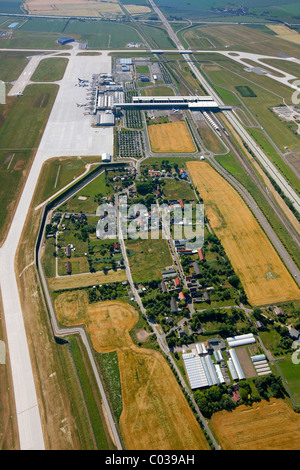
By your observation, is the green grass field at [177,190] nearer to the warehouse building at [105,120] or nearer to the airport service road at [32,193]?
the airport service road at [32,193]

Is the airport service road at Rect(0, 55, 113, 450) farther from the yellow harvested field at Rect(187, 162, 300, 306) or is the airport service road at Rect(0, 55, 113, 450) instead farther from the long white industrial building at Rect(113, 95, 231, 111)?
the yellow harvested field at Rect(187, 162, 300, 306)

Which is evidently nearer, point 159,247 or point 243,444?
point 243,444

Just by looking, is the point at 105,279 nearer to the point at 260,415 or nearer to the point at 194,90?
the point at 260,415

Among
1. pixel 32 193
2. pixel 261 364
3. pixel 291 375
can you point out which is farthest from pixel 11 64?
pixel 291 375

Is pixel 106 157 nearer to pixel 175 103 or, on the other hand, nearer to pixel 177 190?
pixel 177 190

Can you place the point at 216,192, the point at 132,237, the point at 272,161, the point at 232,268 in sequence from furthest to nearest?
the point at 272,161 < the point at 216,192 < the point at 132,237 < the point at 232,268
